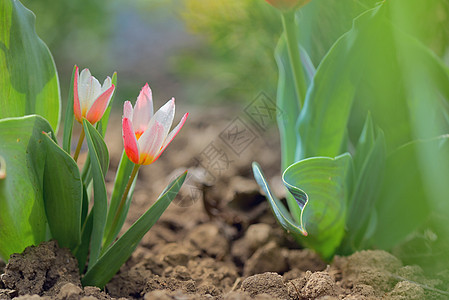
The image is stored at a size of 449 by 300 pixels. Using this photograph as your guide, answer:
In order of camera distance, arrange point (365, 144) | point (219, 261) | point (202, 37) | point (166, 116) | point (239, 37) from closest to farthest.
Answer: point (166, 116) < point (365, 144) < point (219, 261) < point (239, 37) < point (202, 37)

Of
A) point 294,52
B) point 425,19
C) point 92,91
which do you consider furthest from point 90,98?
point 425,19

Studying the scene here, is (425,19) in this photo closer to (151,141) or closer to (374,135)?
(374,135)

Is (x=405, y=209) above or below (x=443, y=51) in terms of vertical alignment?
below

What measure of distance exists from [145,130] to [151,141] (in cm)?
5

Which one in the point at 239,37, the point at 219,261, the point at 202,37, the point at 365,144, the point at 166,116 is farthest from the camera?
the point at 202,37

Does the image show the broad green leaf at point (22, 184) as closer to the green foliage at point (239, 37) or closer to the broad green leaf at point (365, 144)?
the broad green leaf at point (365, 144)

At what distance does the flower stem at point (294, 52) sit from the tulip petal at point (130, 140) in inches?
14.1

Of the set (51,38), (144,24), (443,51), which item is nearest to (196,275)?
(443,51)

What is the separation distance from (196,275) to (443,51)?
2.72 ft

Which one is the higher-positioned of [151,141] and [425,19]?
[425,19]

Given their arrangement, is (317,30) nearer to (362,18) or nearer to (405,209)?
(362,18)

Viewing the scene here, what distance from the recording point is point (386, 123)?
1095 mm

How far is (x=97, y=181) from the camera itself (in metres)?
0.79

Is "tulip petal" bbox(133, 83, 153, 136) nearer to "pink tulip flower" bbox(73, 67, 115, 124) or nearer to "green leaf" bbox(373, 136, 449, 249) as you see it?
"pink tulip flower" bbox(73, 67, 115, 124)
